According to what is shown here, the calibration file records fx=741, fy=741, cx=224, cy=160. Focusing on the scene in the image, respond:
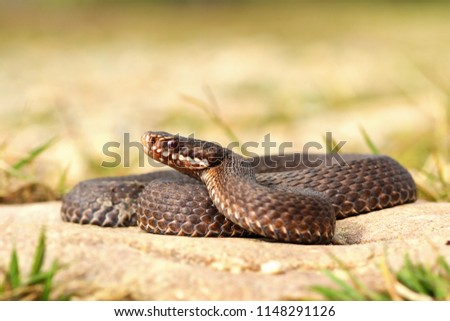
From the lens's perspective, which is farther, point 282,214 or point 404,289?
point 282,214

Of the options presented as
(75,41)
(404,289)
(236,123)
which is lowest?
(404,289)

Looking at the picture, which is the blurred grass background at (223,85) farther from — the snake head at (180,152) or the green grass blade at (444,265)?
the green grass blade at (444,265)

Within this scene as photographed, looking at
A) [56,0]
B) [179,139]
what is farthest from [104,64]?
[56,0]

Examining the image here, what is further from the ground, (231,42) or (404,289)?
(231,42)

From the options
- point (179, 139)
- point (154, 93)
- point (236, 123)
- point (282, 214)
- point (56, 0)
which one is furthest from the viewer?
point (56, 0)

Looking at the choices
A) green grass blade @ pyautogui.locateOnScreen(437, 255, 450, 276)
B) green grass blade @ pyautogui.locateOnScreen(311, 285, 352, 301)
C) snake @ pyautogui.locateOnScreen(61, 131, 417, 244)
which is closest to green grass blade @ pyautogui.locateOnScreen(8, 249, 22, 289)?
snake @ pyautogui.locateOnScreen(61, 131, 417, 244)

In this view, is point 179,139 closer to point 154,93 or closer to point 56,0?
point 154,93

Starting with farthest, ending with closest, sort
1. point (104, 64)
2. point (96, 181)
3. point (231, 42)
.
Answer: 1. point (231, 42)
2. point (104, 64)
3. point (96, 181)

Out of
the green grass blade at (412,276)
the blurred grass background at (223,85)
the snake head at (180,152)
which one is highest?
the blurred grass background at (223,85)

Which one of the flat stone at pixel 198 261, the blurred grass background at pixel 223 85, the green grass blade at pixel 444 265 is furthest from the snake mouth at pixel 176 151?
the green grass blade at pixel 444 265
